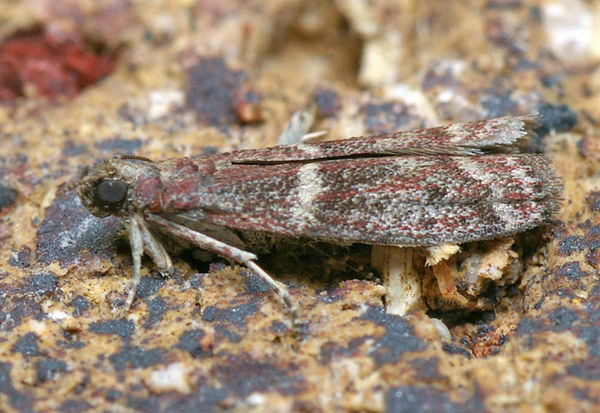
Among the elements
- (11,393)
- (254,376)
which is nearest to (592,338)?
(254,376)

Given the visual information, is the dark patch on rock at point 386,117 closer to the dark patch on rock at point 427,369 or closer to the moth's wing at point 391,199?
the moth's wing at point 391,199

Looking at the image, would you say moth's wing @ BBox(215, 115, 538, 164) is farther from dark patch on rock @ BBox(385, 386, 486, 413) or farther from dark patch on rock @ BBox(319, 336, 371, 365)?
dark patch on rock @ BBox(385, 386, 486, 413)

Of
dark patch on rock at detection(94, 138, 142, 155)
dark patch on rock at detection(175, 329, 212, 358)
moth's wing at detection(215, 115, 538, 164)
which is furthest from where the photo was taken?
dark patch on rock at detection(94, 138, 142, 155)

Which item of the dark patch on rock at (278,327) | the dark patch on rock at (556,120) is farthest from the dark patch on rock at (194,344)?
the dark patch on rock at (556,120)

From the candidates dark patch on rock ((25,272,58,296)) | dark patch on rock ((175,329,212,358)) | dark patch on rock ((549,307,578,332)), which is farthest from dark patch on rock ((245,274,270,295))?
dark patch on rock ((549,307,578,332))

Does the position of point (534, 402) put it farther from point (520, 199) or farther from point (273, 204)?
point (273, 204)

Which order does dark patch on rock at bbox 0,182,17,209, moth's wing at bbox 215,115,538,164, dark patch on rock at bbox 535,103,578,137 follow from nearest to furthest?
moth's wing at bbox 215,115,538,164 → dark patch on rock at bbox 0,182,17,209 → dark patch on rock at bbox 535,103,578,137

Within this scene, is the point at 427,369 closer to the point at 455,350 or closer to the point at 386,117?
the point at 455,350
